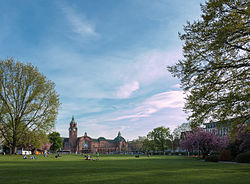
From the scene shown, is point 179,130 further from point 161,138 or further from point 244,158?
point 244,158

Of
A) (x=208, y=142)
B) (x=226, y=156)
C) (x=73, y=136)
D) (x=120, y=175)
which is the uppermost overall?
(x=73, y=136)

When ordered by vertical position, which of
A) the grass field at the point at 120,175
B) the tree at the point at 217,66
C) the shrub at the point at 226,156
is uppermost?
the tree at the point at 217,66

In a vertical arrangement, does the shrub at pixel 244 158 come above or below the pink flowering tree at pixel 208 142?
below

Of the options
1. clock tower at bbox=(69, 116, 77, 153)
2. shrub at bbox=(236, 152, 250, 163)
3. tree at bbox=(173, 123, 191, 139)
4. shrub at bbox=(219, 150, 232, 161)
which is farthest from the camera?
clock tower at bbox=(69, 116, 77, 153)

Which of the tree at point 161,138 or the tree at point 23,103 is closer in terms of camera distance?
the tree at point 23,103

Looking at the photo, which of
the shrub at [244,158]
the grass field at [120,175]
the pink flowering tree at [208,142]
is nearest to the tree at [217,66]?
the grass field at [120,175]

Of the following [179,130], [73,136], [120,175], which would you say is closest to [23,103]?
[120,175]

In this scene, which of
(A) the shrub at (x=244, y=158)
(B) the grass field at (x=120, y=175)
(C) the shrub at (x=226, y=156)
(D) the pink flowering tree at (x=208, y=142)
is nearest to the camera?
(B) the grass field at (x=120, y=175)

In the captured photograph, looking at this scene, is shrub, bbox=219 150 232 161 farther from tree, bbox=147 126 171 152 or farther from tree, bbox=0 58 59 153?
tree, bbox=147 126 171 152

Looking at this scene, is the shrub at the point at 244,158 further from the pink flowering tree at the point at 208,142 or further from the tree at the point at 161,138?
the tree at the point at 161,138

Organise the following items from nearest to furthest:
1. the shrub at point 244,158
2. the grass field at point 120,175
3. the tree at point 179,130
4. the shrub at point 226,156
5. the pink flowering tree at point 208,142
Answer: the grass field at point 120,175 < the shrub at point 244,158 < the shrub at point 226,156 < the pink flowering tree at point 208,142 < the tree at point 179,130

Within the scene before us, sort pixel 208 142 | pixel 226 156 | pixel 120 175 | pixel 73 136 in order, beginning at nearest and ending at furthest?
1. pixel 120 175
2. pixel 226 156
3. pixel 208 142
4. pixel 73 136

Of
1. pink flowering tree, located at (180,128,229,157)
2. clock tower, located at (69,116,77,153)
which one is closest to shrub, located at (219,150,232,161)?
pink flowering tree, located at (180,128,229,157)

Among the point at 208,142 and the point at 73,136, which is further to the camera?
the point at 73,136
